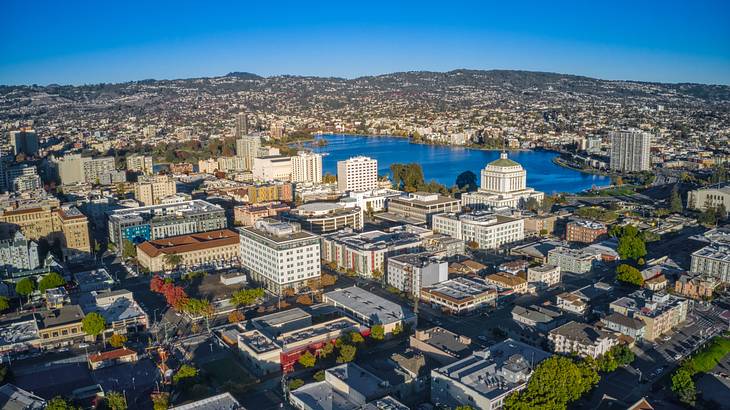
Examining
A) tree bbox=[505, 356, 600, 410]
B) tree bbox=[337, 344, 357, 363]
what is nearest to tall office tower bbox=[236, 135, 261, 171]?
tree bbox=[337, 344, 357, 363]

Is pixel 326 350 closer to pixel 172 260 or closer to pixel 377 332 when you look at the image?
pixel 377 332

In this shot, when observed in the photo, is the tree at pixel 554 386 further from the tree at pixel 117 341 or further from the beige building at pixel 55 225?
the beige building at pixel 55 225

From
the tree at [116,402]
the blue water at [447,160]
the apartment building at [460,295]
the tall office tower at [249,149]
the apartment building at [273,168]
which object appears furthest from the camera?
the tall office tower at [249,149]

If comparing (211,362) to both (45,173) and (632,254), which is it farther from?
(45,173)

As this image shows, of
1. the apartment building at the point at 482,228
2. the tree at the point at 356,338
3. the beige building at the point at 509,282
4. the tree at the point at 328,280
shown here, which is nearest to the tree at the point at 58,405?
the tree at the point at 356,338

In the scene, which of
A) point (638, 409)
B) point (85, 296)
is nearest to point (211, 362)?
point (85, 296)

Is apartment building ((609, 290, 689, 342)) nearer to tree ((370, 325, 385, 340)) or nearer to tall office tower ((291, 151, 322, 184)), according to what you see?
tree ((370, 325, 385, 340))
